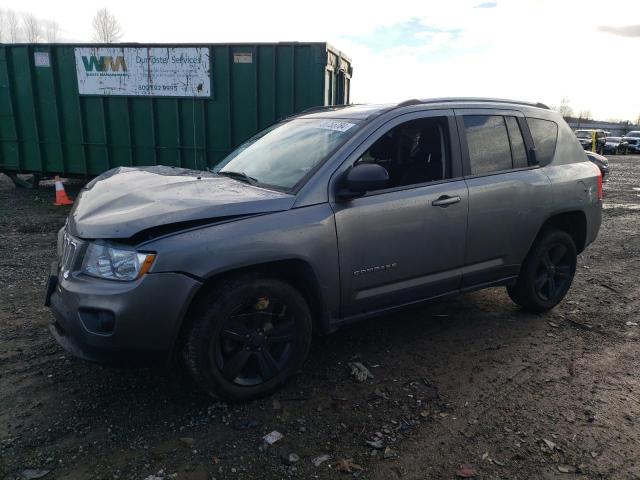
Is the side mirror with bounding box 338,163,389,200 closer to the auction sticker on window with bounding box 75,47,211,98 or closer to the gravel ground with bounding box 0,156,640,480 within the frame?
the gravel ground with bounding box 0,156,640,480

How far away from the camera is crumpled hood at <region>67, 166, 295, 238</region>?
267 cm

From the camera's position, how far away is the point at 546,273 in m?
Result: 4.48

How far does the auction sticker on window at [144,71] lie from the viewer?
8.95m

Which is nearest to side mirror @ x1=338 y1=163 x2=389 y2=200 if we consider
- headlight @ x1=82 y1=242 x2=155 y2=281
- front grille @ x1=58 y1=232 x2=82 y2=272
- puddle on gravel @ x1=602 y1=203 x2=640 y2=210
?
headlight @ x1=82 y1=242 x2=155 y2=281

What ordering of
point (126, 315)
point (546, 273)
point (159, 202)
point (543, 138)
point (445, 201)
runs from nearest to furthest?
point (126, 315) → point (159, 202) → point (445, 201) → point (543, 138) → point (546, 273)

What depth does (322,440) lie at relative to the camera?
2725 mm

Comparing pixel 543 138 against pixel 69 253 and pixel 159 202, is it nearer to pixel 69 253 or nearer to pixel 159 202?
pixel 159 202

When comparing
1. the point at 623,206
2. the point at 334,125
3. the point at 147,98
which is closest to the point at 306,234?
the point at 334,125

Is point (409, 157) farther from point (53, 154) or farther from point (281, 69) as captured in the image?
point (53, 154)

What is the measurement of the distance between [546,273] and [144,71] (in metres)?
7.91

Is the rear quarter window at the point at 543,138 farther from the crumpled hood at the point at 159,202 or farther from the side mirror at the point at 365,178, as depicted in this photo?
the crumpled hood at the point at 159,202

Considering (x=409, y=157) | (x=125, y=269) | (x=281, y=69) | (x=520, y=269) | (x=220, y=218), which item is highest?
(x=281, y=69)

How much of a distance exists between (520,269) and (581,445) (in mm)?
1805

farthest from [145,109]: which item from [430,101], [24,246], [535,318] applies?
[535,318]
